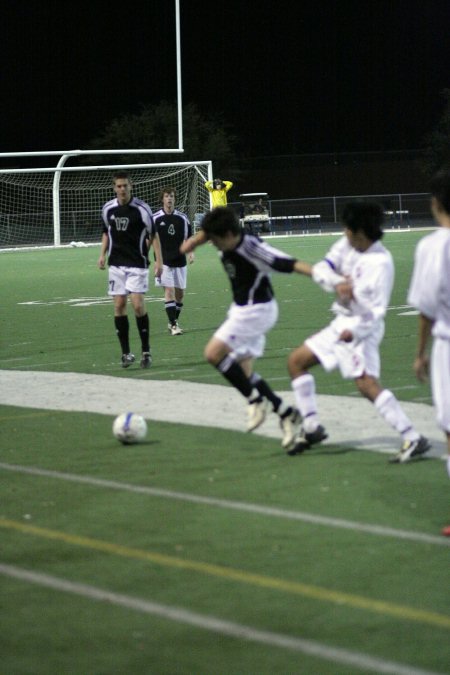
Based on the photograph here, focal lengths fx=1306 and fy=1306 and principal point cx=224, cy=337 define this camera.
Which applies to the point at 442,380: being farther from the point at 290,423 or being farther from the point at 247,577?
the point at 290,423

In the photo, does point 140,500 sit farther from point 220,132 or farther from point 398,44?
point 398,44

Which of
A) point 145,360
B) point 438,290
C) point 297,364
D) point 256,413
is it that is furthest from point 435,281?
point 145,360

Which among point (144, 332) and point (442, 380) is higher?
point (442, 380)

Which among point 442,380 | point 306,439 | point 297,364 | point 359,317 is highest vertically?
point 359,317

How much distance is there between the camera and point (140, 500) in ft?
25.4

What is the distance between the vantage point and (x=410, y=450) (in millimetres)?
8438

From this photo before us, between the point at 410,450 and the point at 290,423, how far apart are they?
3.20 feet

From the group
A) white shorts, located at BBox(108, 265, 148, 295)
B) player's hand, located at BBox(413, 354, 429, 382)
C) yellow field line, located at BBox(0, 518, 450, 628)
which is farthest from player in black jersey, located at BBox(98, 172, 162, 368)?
player's hand, located at BBox(413, 354, 429, 382)

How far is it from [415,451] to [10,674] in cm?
414

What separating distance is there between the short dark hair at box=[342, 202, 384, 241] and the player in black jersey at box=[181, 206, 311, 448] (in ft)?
2.76

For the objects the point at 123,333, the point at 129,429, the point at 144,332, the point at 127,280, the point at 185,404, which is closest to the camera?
the point at 129,429

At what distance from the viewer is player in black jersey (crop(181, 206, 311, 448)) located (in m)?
9.18

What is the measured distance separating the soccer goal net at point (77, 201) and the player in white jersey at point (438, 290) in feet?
132

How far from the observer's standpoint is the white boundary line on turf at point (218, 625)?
4.81m
